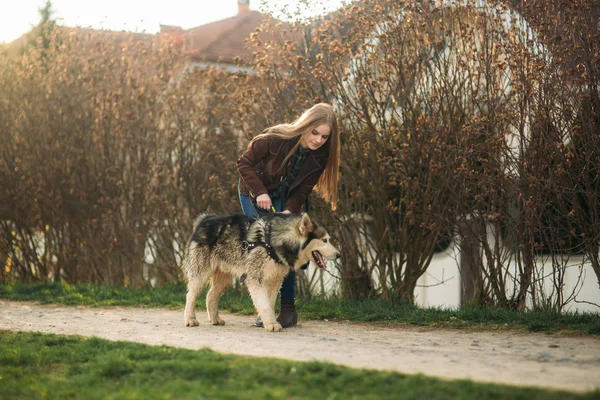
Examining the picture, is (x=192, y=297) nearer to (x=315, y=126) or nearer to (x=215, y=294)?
(x=215, y=294)

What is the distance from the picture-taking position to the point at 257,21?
31.6 m

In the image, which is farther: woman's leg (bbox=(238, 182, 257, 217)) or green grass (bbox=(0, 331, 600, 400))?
woman's leg (bbox=(238, 182, 257, 217))

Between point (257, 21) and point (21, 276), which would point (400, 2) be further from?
point (257, 21)

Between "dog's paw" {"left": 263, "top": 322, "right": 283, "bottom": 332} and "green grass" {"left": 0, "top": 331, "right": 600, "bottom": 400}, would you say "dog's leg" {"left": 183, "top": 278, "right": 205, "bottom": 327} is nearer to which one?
"dog's paw" {"left": 263, "top": 322, "right": 283, "bottom": 332}

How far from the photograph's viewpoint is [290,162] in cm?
807

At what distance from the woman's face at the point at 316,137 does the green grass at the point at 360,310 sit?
2312 mm

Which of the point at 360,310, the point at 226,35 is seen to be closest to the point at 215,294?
the point at 360,310

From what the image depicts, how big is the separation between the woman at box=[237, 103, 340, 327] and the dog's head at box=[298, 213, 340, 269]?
365mm

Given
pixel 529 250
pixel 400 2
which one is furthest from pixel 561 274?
pixel 400 2

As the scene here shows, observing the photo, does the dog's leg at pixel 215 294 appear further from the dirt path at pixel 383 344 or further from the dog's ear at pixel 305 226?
the dog's ear at pixel 305 226

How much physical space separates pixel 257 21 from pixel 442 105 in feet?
75.7

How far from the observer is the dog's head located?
7.60 m

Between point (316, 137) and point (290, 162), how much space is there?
41cm

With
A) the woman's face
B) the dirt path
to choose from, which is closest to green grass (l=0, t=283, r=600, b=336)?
the dirt path
